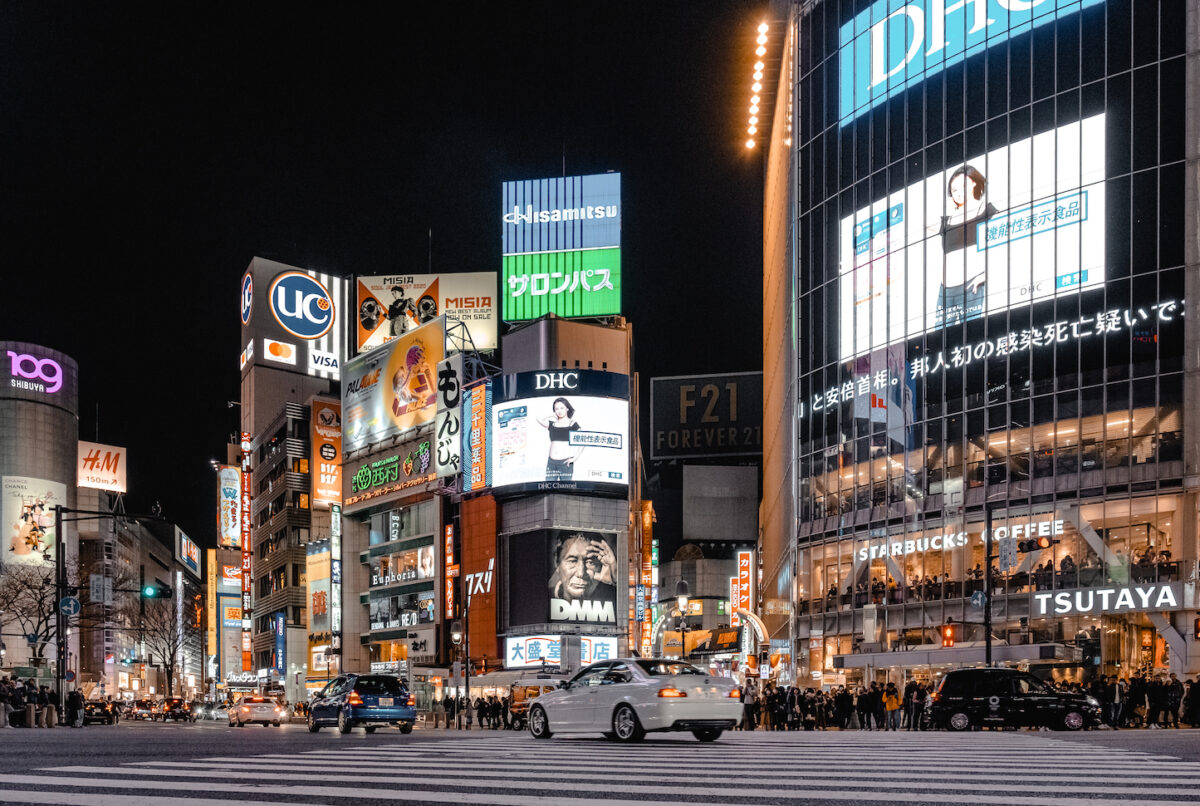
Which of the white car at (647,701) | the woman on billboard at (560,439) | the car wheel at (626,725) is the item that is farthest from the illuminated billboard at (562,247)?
the car wheel at (626,725)

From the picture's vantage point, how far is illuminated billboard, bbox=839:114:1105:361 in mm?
48281

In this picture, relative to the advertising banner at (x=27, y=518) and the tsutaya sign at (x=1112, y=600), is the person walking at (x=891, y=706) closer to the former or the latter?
the tsutaya sign at (x=1112, y=600)

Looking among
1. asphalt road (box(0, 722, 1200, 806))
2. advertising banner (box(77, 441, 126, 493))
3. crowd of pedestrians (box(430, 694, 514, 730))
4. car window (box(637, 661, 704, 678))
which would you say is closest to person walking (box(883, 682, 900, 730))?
crowd of pedestrians (box(430, 694, 514, 730))

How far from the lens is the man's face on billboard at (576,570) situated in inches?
3056

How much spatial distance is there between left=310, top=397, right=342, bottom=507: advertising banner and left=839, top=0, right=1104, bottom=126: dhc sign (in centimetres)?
5370

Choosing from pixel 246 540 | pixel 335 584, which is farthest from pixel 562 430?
pixel 246 540

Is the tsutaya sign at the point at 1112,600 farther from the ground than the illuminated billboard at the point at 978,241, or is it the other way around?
→ the illuminated billboard at the point at 978,241

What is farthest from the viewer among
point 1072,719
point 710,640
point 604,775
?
point 710,640

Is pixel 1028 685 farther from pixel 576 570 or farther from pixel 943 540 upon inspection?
pixel 576 570

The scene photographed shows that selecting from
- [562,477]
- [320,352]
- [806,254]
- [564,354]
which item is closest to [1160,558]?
[806,254]

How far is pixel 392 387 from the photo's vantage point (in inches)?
3551

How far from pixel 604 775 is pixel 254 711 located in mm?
44708

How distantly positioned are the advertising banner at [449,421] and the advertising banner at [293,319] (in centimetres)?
5112

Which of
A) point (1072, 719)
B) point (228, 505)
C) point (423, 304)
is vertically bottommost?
point (1072, 719)
